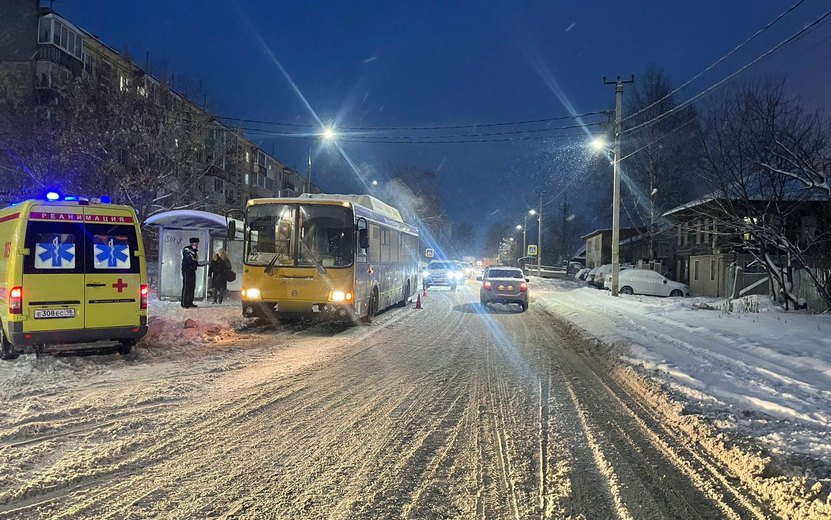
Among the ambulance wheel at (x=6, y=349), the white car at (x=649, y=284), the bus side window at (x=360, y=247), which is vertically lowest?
the ambulance wheel at (x=6, y=349)

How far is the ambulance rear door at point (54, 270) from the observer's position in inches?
310

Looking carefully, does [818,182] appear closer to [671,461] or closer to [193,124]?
[671,461]

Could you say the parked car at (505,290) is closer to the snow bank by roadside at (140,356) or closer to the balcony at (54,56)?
the snow bank by roadside at (140,356)

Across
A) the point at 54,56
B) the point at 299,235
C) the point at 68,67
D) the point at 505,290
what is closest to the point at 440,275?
the point at 505,290

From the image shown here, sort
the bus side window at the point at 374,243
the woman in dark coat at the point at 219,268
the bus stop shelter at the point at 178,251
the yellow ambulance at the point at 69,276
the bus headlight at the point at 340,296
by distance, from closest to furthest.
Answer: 1. the yellow ambulance at the point at 69,276
2. the bus headlight at the point at 340,296
3. the bus side window at the point at 374,243
4. the woman in dark coat at the point at 219,268
5. the bus stop shelter at the point at 178,251

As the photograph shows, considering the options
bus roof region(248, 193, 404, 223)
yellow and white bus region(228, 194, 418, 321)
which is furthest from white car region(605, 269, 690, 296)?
yellow and white bus region(228, 194, 418, 321)

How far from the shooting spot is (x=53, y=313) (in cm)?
802

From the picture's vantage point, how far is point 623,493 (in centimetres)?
405

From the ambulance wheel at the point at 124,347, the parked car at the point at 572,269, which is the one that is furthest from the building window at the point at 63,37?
the parked car at the point at 572,269

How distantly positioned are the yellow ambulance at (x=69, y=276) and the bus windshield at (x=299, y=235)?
3.84 m

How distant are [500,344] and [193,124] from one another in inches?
833

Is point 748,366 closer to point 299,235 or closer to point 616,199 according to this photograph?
point 299,235

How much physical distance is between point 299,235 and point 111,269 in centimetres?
474

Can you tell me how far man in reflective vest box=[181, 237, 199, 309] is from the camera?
1530 centimetres
